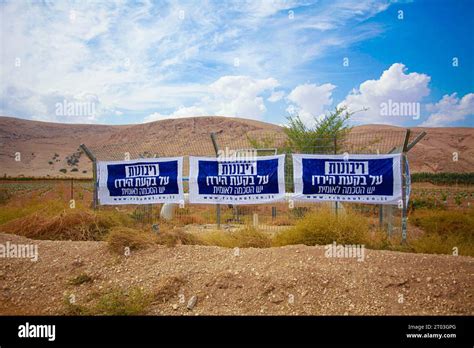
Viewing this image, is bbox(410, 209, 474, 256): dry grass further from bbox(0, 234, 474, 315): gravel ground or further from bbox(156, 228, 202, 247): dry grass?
bbox(156, 228, 202, 247): dry grass

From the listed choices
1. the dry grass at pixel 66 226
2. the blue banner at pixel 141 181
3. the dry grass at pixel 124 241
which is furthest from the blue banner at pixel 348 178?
the dry grass at pixel 66 226

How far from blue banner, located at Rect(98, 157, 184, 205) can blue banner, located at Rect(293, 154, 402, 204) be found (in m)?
3.15

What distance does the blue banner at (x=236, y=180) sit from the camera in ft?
32.2

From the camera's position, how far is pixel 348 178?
936 cm

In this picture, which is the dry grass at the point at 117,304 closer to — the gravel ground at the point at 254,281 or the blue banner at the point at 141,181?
the gravel ground at the point at 254,281

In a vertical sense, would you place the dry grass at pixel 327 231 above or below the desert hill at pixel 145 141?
below

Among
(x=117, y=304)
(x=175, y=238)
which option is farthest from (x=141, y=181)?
(x=117, y=304)

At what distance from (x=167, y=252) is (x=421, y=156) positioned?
7247 cm

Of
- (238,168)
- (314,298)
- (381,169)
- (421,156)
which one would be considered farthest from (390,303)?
(421,156)

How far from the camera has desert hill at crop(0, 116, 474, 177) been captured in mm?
69875

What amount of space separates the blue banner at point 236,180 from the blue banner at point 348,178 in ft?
1.71

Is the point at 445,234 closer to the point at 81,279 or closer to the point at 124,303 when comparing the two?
the point at 124,303

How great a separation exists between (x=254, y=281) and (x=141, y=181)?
5.61 meters

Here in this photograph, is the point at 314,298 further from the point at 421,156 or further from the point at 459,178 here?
the point at 421,156
